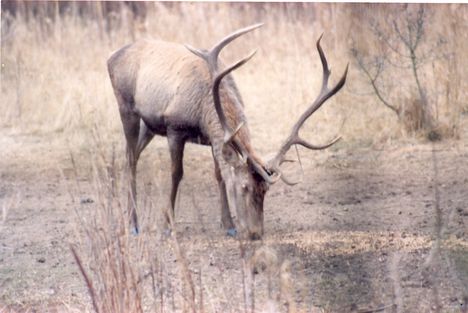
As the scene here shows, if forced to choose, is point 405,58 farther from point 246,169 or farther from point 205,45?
point 246,169

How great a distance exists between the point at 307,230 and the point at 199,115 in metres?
0.91

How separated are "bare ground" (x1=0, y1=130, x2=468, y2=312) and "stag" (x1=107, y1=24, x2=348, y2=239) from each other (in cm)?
23

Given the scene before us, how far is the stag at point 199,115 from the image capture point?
7469 millimetres

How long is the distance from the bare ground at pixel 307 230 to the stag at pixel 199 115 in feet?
0.74

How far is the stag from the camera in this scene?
7.47 metres

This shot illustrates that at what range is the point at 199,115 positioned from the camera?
26.1 ft

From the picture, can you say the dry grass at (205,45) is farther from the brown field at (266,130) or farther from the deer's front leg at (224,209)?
the deer's front leg at (224,209)

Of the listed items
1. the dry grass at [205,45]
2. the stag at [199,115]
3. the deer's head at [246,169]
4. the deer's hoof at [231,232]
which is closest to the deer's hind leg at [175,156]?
the stag at [199,115]

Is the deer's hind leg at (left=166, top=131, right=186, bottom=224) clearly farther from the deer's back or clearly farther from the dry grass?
the dry grass

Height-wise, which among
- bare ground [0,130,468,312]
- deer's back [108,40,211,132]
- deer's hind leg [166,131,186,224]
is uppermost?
deer's back [108,40,211,132]

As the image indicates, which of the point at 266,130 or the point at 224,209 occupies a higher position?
the point at 266,130

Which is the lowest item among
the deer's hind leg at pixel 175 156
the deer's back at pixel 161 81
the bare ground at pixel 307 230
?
the bare ground at pixel 307 230

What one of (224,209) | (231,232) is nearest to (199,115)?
(224,209)

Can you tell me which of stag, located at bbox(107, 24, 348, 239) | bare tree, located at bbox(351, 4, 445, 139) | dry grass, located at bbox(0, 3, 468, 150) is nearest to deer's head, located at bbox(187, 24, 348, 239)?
stag, located at bbox(107, 24, 348, 239)
